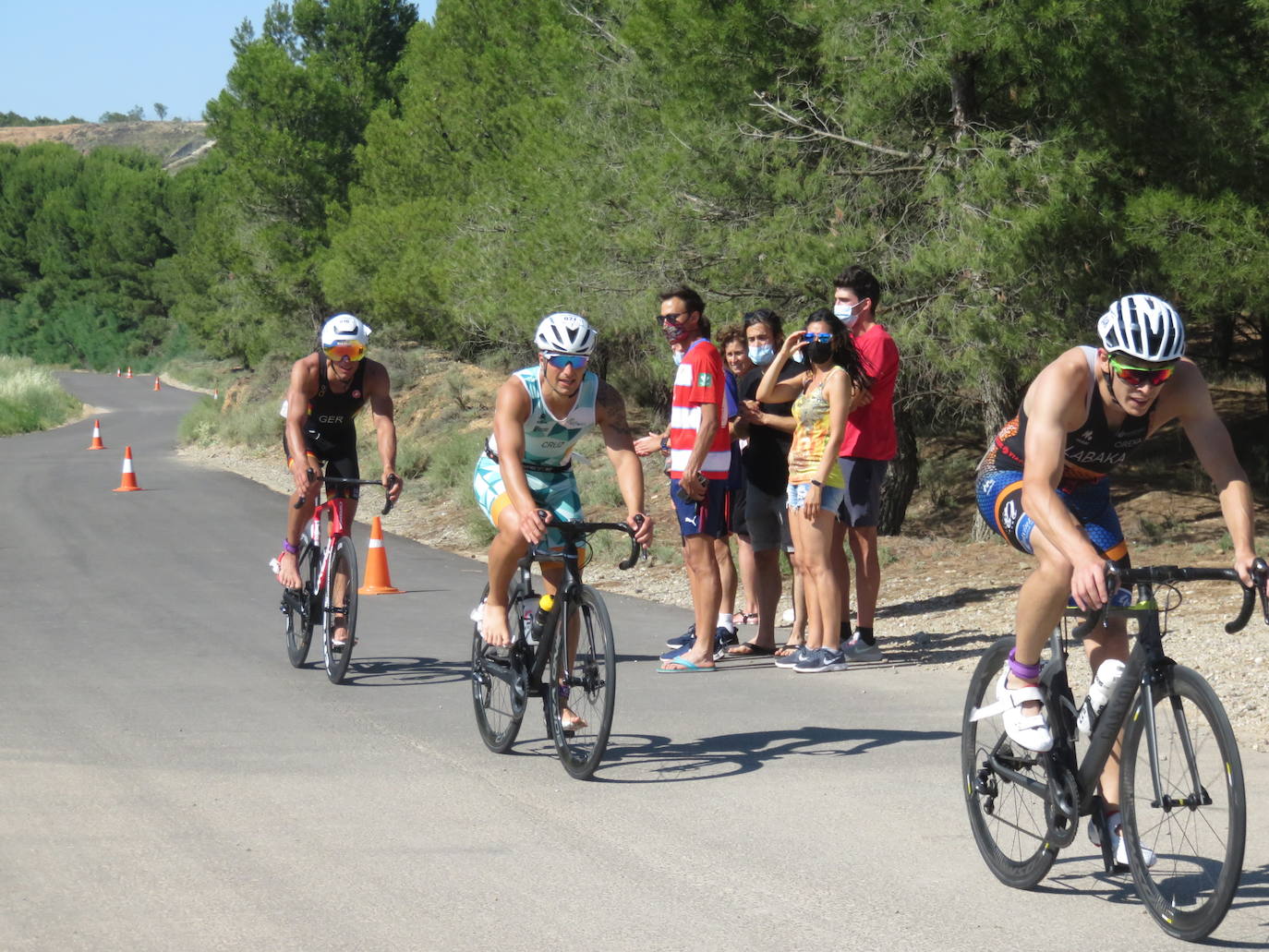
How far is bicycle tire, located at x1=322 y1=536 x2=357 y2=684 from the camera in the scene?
28.6 feet

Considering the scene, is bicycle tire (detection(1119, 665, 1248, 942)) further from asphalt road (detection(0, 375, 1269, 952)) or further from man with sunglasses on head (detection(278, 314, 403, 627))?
man with sunglasses on head (detection(278, 314, 403, 627))

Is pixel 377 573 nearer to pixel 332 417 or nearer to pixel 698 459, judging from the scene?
pixel 332 417

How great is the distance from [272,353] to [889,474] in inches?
1182

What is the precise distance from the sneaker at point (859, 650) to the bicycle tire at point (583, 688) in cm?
312

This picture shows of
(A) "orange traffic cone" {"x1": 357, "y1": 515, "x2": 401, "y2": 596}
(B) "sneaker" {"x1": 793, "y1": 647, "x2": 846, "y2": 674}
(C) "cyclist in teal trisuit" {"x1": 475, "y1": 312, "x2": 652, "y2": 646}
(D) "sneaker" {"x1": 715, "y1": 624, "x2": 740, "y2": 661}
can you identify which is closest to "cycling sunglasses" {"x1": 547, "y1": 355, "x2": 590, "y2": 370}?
(C) "cyclist in teal trisuit" {"x1": 475, "y1": 312, "x2": 652, "y2": 646}

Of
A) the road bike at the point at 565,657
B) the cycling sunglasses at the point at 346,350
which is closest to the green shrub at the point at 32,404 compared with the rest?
the cycling sunglasses at the point at 346,350

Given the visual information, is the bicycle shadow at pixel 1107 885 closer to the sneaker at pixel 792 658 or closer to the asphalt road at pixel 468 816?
the asphalt road at pixel 468 816

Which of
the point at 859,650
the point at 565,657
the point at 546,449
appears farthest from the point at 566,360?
the point at 859,650

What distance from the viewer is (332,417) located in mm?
9242

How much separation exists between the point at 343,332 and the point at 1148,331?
18.4ft

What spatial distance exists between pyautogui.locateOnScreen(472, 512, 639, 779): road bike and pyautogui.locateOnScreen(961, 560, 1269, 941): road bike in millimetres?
1952

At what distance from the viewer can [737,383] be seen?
9.84 m

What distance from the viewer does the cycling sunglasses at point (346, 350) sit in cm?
888

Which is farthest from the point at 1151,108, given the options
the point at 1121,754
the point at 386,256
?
the point at 386,256
